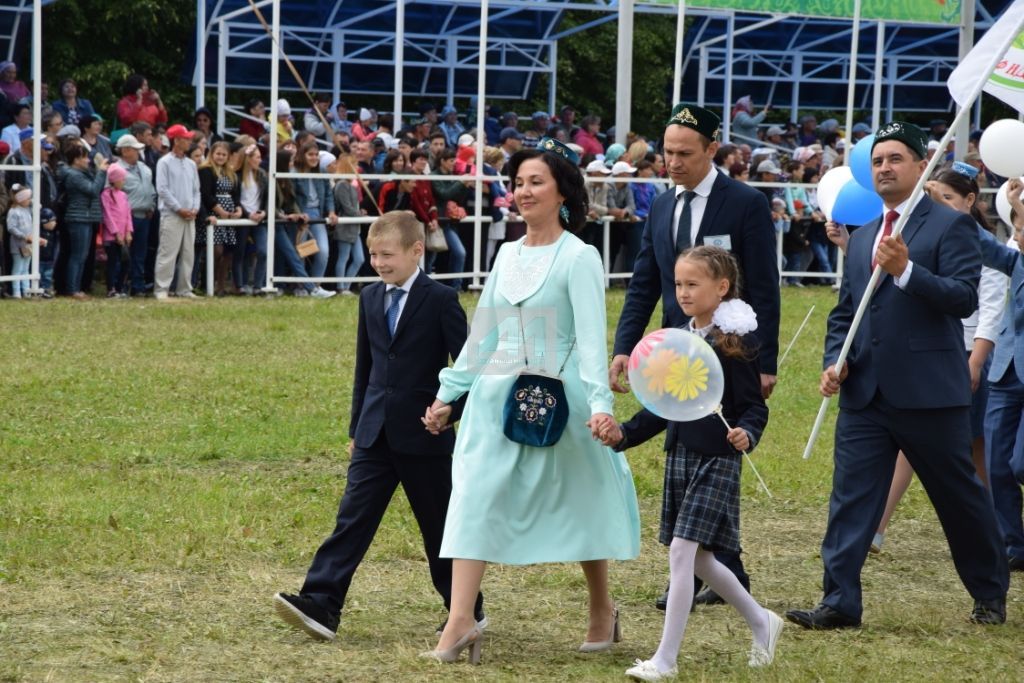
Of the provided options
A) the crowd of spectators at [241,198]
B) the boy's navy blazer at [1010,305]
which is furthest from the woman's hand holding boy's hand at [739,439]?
the crowd of spectators at [241,198]

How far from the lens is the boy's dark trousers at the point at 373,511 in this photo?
21.1 feet

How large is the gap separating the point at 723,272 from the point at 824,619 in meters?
1.61

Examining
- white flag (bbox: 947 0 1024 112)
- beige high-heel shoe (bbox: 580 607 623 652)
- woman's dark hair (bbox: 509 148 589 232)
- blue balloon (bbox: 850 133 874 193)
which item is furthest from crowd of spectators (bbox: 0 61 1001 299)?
beige high-heel shoe (bbox: 580 607 623 652)

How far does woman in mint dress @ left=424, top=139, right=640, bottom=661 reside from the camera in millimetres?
6047

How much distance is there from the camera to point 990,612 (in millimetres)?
6984

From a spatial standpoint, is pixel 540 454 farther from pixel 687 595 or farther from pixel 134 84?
pixel 134 84

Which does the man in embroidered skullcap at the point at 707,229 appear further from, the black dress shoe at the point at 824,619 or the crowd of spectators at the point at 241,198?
the crowd of spectators at the point at 241,198

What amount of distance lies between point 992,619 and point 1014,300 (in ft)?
5.71

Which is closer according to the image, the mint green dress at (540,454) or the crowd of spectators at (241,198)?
the mint green dress at (540,454)

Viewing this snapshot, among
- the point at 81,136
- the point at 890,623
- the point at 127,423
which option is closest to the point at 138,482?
the point at 127,423

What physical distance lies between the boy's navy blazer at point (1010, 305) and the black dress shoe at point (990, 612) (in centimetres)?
132

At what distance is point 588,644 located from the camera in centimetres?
633

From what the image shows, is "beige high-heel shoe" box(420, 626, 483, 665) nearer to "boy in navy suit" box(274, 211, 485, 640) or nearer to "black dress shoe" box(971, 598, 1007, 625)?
"boy in navy suit" box(274, 211, 485, 640)

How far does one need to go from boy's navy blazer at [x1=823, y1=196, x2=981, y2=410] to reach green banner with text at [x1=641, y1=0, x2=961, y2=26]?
1530 cm
